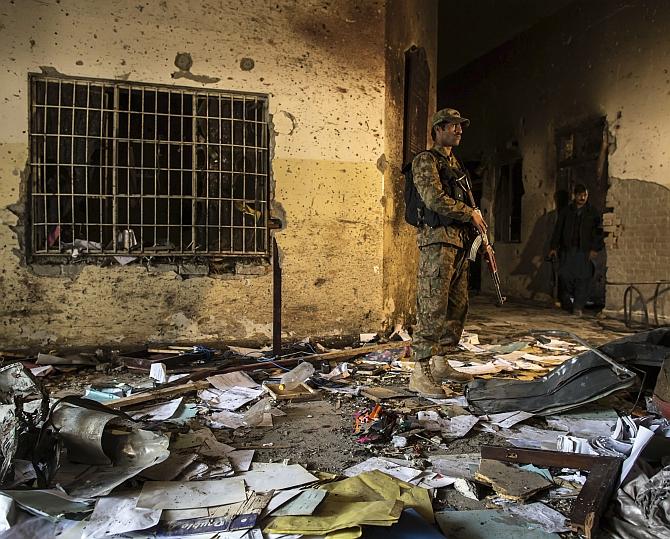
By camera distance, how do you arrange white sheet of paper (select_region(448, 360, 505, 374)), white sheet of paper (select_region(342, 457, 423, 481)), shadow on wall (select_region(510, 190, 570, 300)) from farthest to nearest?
shadow on wall (select_region(510, 190, 570, 300))
white sheet of paper (select_region(448, 360, 505, 374))
white sheet of paper (select_region(342, 457, 423, 481))

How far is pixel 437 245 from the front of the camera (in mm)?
3893

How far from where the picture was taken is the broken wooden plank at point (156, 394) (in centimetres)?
333

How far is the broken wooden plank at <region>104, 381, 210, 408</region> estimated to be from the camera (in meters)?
3.33

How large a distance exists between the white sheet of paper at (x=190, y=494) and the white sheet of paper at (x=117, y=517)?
0.05 m

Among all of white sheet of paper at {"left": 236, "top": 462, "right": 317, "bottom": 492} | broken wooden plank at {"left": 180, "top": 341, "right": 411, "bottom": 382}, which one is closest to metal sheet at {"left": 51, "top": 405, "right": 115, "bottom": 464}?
white sheet of paper at {"left": 236, "top": 462, "right": 317, "bottom": 492}

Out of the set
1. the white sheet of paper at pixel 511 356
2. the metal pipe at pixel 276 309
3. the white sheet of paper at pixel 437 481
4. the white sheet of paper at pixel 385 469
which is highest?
the metal pipe at pixel 276 309

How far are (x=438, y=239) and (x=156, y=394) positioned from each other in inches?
83.8

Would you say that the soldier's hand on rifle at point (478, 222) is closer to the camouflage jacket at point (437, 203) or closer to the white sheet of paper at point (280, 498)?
the camouflage jacket at point (437, 203)

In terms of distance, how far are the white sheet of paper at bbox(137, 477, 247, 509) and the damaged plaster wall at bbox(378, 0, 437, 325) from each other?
3697 millimetres

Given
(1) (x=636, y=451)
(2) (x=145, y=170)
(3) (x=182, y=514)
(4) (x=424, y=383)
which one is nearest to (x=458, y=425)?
(4) (x=424, y=383)

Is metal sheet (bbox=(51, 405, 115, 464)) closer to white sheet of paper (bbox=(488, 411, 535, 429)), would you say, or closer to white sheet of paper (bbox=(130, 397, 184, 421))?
white sheet of paper (bbox=(130, 397, 184, 421))

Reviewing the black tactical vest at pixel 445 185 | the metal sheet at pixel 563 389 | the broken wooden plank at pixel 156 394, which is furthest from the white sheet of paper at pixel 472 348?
the broken wooden plank at pixel 156 394

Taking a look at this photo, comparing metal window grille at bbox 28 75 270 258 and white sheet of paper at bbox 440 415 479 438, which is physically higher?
metal window grille at bbox 28 75 270 258

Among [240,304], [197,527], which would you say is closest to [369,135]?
[240,304]
